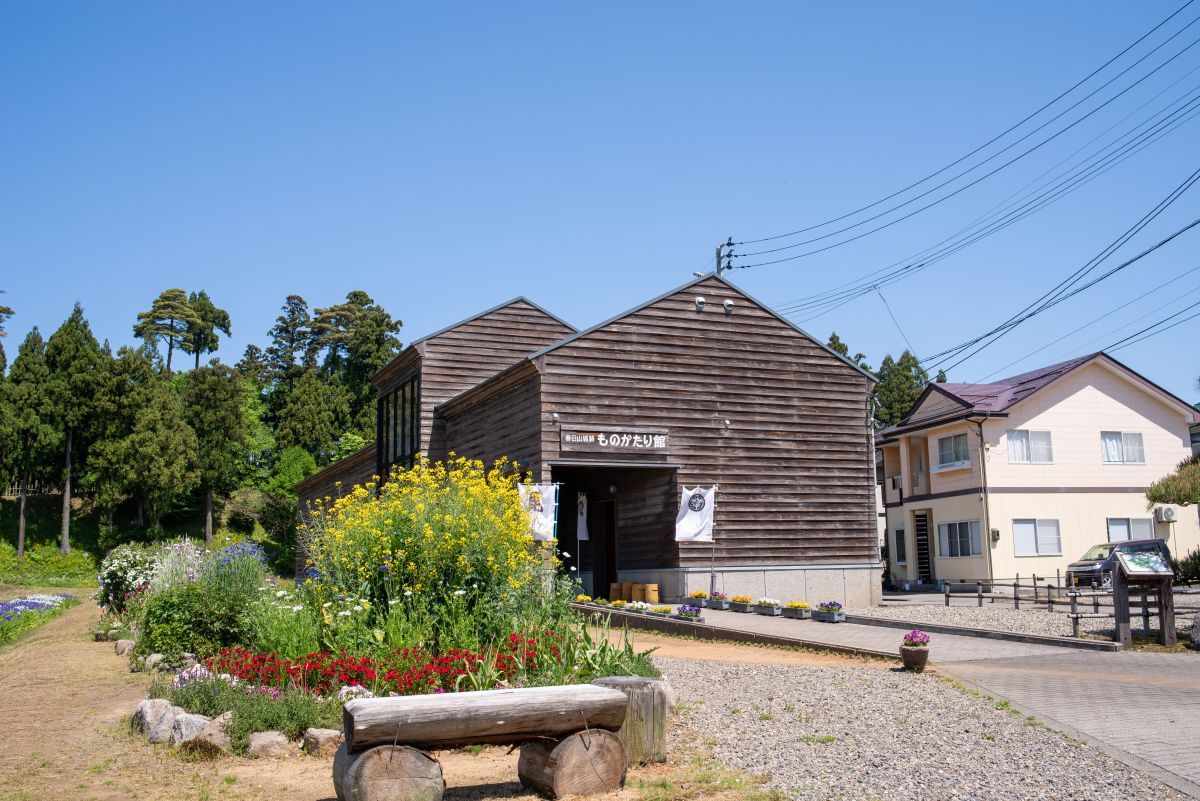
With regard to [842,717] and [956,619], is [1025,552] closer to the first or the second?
[956,619]

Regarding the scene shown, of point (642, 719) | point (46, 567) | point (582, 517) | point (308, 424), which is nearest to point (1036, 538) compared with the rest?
point (582, 517)

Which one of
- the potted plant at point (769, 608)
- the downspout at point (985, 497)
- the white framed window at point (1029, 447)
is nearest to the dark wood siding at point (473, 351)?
the potted plant at point (769, 608)

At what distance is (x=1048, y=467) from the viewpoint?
33.8m

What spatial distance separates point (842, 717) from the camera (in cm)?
909

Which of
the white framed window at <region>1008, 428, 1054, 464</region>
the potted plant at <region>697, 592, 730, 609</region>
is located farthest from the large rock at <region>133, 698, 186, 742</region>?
the white framed window at <region>1008, 428, 1054, 464</region>

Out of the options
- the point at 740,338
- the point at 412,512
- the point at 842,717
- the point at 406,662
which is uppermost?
the point at 740,338

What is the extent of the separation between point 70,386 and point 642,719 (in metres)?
48.9

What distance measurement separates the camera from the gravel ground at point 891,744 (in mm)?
6621

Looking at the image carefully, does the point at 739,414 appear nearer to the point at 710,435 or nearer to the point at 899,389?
the point at 710,435

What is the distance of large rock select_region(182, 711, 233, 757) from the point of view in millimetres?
7555

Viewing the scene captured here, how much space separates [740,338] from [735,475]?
11.3 ft

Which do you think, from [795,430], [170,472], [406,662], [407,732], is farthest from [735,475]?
[170,472]

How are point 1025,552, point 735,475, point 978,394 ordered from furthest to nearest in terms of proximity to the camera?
point 978,394, point 1025,552, point 735,475

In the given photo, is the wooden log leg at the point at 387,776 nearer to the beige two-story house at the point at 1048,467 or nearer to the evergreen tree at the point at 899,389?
the beige two-story house at the point at 1048,467
